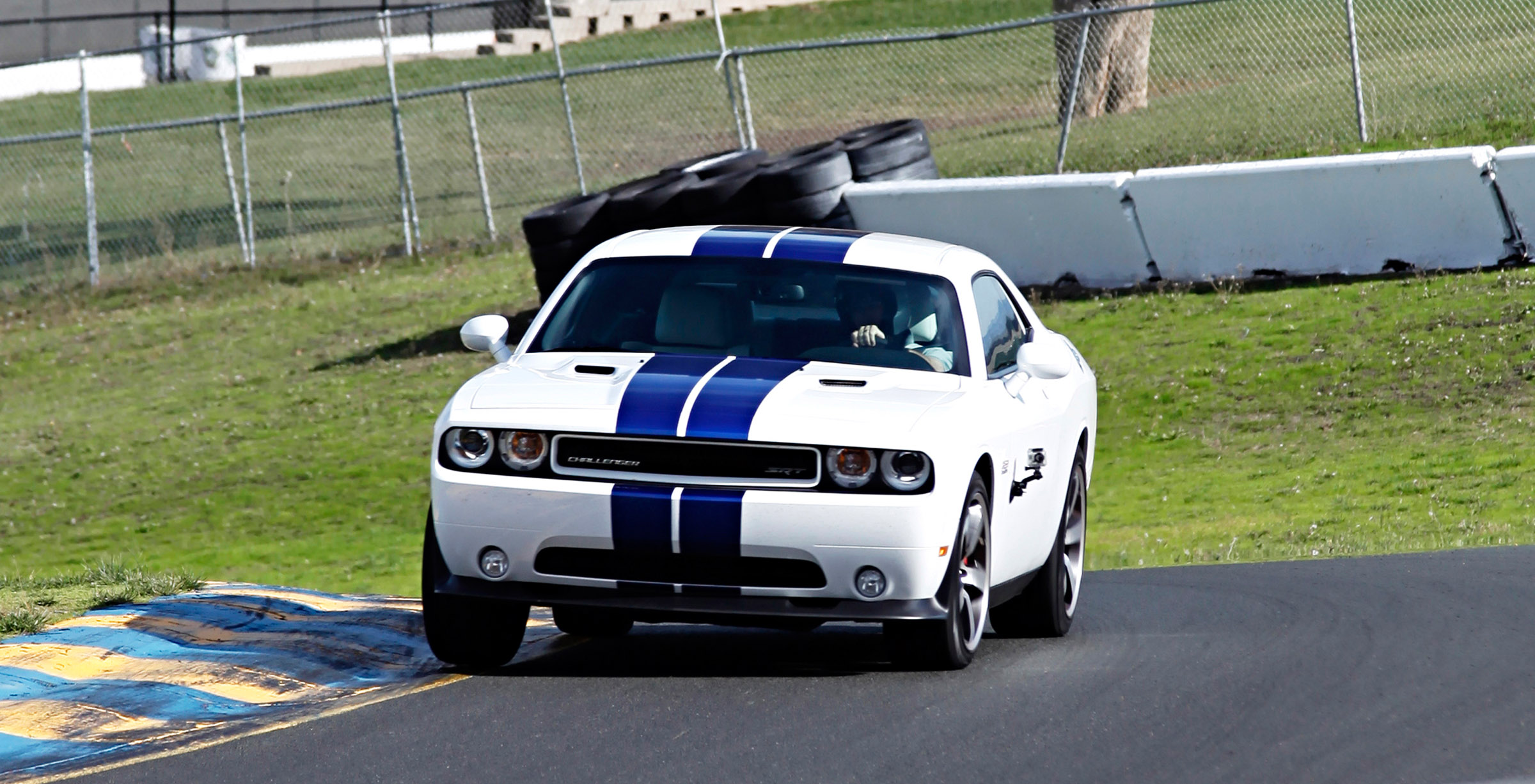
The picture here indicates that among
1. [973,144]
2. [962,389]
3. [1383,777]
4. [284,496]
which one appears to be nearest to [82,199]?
[973,144]

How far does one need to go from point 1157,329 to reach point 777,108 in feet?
52.5

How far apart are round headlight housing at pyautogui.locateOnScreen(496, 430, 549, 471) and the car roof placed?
146 centimetres

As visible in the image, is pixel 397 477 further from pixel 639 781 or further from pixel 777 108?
pixel 777 108

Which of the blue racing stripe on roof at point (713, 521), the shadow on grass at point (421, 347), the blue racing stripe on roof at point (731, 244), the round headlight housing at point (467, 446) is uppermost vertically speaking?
the blue racing stripe on roof at point (731, 244)

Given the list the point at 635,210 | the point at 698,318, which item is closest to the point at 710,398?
the point at 698,318

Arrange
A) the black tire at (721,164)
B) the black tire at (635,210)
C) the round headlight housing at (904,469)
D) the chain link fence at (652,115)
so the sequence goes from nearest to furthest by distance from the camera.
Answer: the round headlight housing at (904,469) < the black tire at (635,210) < the black tire at (721,164) < the chain link fence at (652,115)

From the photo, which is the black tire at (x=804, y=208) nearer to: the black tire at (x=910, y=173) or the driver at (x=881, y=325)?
the black tire at (x=910, y=173)

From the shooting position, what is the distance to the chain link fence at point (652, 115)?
68.8 ft

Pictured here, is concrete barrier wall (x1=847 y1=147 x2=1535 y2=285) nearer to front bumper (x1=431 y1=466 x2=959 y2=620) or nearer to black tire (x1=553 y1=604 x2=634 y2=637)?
black tire (x1=553 y1=604 x2=634 y2=637)

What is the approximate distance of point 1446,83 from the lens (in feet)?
67.3

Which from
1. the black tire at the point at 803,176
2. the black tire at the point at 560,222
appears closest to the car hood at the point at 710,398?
the black tire at the point at 803,176

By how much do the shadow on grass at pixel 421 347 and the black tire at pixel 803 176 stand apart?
303 cm

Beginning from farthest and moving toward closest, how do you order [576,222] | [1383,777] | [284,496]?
[576,222] < [284,496] < [1383,777]

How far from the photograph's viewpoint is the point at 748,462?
6.51m
